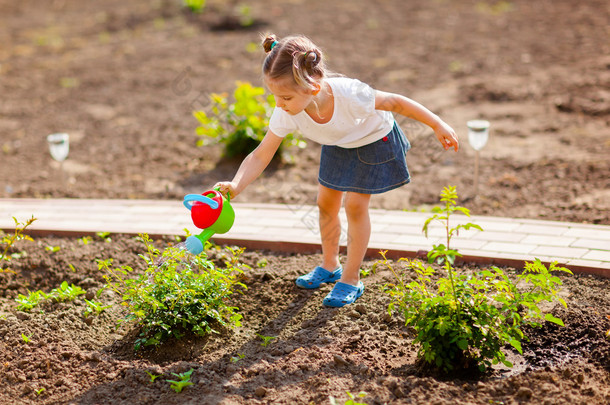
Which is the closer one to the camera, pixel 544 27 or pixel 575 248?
pixel 575 248

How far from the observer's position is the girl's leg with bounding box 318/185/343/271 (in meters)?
3.44

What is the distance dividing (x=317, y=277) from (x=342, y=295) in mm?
281

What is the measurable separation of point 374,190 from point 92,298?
167 cm

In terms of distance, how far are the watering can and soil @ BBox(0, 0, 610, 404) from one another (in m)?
0.58

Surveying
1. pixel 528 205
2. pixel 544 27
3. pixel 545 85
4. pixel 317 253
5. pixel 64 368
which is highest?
pixel 544 27

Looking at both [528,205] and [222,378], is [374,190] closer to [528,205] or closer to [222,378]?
[222,378]

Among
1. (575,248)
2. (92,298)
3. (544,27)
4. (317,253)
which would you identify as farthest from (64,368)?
(544,27)

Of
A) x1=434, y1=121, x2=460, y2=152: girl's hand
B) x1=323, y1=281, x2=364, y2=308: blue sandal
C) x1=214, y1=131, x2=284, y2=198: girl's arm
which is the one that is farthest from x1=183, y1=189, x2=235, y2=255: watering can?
x1=434, y1=121, x2=460, y2=152: girl's hand

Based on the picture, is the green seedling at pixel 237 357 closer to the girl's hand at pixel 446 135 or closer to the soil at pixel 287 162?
the soil at pixel 287 162

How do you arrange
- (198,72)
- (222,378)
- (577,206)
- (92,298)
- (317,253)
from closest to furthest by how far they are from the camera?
(222,378), (92,298), (317,253), (577,206), (198,72)

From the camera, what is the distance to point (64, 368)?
286 centimetres

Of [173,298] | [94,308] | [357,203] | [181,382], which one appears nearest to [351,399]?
[181,382]

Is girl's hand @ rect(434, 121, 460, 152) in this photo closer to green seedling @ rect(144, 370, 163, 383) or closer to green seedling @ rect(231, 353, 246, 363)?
green seedling @ rect(231, 353, 246, 363)

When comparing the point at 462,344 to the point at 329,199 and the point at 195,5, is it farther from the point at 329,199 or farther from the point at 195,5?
the point at 195,5
